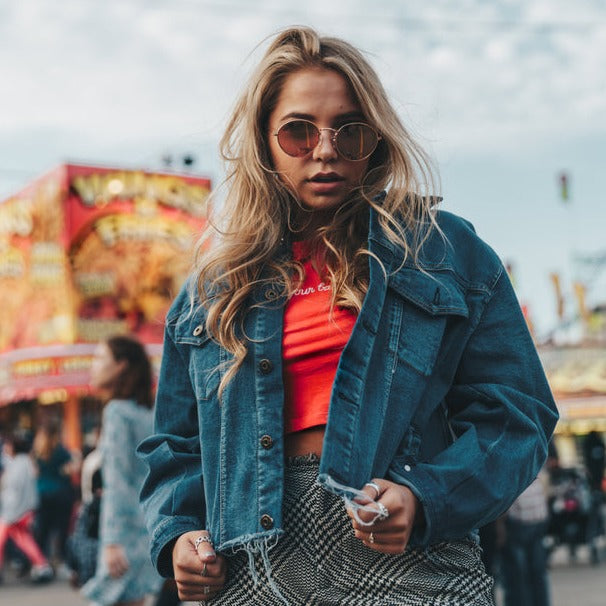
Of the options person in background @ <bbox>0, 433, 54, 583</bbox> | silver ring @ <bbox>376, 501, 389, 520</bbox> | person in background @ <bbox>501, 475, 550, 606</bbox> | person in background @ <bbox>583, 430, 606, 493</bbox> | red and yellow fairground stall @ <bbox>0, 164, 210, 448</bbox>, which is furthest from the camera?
red and yellow fairground stall @ <bbox>0, 164, 210, 448</bbox>

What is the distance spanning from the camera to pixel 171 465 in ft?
7.12

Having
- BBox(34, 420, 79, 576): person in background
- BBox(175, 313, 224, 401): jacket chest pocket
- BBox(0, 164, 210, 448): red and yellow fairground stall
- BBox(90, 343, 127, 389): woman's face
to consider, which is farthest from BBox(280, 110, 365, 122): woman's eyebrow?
BBox(0, 164, 210, 448): red and yellow fairground stall

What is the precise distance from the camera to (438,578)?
188cm

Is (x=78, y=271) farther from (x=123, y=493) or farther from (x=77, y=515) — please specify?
(x=123, y=493)

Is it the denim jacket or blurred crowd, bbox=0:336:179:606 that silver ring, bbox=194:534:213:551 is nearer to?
the denim jacket

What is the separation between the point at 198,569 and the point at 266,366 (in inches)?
15.7

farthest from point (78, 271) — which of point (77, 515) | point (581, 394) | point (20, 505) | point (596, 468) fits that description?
point (77, 515)

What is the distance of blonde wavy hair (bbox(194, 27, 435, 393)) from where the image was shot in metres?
2.07

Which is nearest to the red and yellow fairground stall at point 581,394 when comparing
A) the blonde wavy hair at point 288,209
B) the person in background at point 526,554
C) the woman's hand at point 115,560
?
the person in background at point 526,554

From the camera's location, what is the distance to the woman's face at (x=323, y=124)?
2.11m

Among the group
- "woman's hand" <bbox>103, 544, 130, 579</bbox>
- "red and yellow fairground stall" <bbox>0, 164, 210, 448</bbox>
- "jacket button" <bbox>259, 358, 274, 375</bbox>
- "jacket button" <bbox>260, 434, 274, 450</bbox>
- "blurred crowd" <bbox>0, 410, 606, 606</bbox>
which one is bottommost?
"blurred crowd" <bbox>0, 410, 606, 606</bbox>

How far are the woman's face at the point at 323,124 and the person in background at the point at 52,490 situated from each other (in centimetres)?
1076

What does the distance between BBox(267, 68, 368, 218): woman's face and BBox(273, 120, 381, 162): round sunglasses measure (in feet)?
0.03

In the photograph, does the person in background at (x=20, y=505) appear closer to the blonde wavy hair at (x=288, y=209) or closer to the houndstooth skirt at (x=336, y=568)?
the blonde wavy hair at (x=288, y=209)
